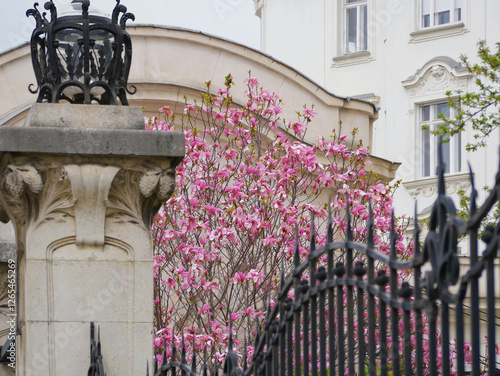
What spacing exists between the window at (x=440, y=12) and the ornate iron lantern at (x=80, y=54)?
26386 millimetres

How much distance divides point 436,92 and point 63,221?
2622 cm

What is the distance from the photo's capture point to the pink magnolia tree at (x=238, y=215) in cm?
1063

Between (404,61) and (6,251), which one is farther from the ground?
(404,61)

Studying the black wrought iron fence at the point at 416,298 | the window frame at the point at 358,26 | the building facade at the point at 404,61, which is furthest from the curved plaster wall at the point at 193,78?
the window frame at the point at 358,26

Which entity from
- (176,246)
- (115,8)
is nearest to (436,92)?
(176,246)

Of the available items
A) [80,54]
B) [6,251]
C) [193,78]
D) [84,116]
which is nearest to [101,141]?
[84,116]

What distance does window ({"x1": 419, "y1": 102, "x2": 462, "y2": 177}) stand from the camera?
28.9 metres

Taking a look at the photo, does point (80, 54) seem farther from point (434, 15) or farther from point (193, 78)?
point (434, 15)

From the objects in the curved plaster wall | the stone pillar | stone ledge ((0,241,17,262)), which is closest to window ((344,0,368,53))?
the curved plaster wall


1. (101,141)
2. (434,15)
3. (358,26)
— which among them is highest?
(434,15)

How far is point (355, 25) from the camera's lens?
32125mm

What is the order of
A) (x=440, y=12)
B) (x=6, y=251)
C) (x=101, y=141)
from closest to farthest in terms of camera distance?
(x=101, y=141)
(x=6, y=251)
(x=440, y=12)

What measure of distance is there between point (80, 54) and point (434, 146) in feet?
83.8

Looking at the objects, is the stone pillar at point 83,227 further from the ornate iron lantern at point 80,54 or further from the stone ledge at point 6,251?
the stone ledge at point 6,251
